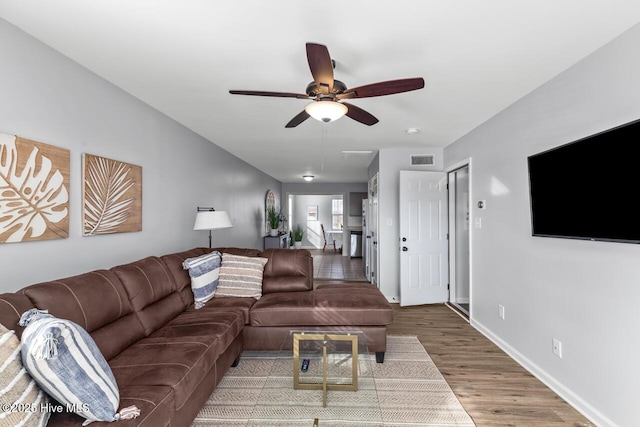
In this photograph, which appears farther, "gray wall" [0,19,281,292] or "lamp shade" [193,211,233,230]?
"lamp shade" [193,211,233,230]

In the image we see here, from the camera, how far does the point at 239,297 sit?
3061 mm

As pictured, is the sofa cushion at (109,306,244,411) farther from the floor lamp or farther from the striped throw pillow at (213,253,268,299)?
the floor lamp

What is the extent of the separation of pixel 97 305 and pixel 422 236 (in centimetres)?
396

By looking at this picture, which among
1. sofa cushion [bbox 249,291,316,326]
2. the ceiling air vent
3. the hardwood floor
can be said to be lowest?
the hardwood floor

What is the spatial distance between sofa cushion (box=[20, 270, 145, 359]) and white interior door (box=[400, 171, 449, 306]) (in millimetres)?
3517

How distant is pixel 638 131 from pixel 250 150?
4.43 metres

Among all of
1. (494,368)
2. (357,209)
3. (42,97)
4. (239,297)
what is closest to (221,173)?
(239,297)

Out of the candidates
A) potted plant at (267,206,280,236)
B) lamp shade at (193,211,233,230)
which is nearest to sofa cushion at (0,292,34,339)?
lamp shade at (193,211,233,230)

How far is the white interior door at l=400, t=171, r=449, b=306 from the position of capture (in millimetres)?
4504

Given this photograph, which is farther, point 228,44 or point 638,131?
point 228,44

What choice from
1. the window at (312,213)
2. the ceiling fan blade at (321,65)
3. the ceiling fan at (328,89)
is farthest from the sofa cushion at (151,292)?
the window at (312,213)

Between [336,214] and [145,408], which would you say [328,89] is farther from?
[336,214]

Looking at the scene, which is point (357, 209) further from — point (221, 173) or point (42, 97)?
point (42, 97)

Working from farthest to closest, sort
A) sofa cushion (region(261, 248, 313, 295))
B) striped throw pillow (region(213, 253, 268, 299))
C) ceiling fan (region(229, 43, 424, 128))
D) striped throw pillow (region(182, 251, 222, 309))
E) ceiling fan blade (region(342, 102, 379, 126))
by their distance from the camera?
sofa cushion (region(261, 248, 313, 295)), striped throw pillow (region(213, 253, 268, 299)), striped throw pillow (region(182, 251, 222, 309)), ceiling fan blade (region(342, 102, 379, 126)), ceiling fan (region(229, 43, 424, 128))
